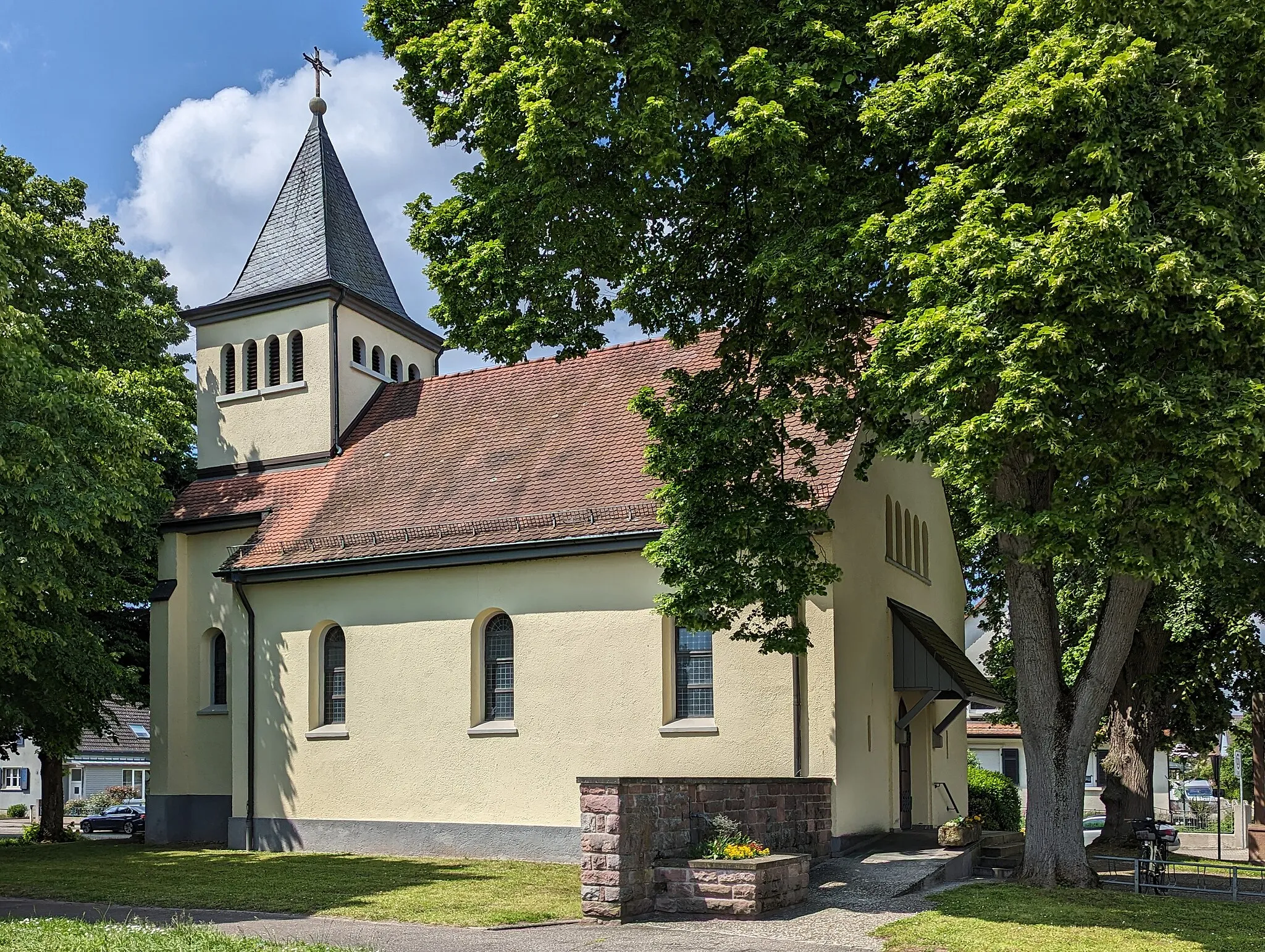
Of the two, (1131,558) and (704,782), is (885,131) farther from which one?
(704,782)

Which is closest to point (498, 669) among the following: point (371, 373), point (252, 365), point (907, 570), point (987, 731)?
point (907, 570)

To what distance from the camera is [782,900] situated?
1469cm

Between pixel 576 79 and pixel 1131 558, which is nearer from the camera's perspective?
pixel 1131 558

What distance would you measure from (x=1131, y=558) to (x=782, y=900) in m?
5.61

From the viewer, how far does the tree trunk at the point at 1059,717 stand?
1541 cm

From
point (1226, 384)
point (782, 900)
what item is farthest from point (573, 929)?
point (1226, 384)

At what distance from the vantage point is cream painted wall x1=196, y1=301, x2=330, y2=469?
26.9m

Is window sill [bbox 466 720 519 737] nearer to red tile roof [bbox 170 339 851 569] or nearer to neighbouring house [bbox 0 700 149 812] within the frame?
red tile roof [bbox 170 339 851 569]

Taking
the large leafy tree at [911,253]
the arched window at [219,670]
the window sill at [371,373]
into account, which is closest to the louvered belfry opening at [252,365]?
the window sill at [371,373]

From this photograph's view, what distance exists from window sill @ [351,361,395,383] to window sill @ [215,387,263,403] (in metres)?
2.13

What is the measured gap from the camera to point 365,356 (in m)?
28.0

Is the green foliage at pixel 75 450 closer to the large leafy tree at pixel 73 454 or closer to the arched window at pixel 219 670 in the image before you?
the large leafy tree at pixel 73 454

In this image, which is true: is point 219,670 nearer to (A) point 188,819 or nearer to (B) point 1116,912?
(A) point 188,819

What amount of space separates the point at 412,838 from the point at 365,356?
36.2 ft
